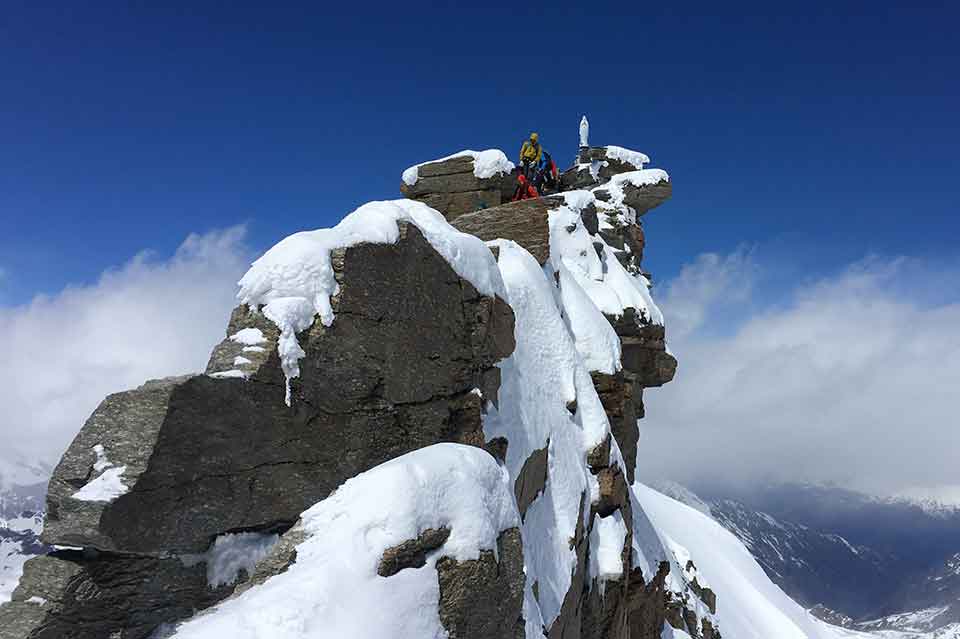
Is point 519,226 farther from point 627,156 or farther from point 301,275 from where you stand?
point 627,156

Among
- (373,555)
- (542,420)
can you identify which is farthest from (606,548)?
(373,555)

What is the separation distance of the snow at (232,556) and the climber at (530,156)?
2851cm

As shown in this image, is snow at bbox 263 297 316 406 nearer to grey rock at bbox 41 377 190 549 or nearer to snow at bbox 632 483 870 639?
grey rock at bbox 41 377 190 549

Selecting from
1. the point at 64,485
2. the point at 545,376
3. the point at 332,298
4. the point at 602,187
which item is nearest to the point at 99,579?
the point at 64,485

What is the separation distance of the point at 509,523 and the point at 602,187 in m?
40.8

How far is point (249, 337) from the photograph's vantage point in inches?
372

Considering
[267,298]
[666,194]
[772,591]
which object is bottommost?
[772,591]

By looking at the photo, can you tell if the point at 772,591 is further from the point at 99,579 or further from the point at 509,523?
the point at 99,579

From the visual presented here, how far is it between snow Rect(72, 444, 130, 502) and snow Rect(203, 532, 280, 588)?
179 centimetres

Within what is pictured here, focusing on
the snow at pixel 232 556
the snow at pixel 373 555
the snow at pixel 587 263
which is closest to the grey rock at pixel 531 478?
the snow at pixel 373 555

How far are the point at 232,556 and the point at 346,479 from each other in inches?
90.1

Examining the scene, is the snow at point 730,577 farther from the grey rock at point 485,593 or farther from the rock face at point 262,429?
the grey rock at point 485,593

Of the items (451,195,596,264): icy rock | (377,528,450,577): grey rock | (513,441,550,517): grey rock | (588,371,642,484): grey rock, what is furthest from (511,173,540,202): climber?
(377,528,450,577): grey rock

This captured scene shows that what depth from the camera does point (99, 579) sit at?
7.70m
